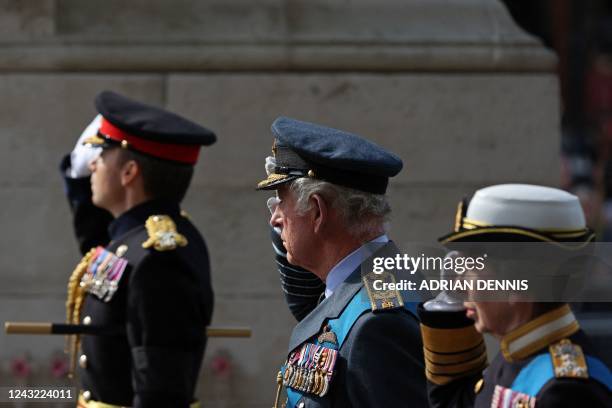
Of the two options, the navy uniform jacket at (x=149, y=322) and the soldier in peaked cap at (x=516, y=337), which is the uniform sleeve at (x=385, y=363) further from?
the navy uniform jacket at (x=149, y=322)

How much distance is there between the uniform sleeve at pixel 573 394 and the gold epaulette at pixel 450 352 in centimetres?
29

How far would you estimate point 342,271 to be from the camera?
314 centimetres

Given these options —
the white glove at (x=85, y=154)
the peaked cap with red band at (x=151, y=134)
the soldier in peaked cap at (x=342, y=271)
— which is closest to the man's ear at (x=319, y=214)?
the soldier in peaked cap at (x=342, y=271)

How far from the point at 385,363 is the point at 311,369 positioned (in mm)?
198

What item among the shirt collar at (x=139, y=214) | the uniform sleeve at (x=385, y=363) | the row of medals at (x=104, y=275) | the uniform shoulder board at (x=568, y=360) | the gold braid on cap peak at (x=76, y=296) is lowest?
the gold braid on cap peak at (x=76, y=296)

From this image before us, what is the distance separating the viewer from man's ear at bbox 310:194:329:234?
3.12 m

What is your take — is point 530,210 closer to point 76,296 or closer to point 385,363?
point 385,363

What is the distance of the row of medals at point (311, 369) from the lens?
295 centimetres

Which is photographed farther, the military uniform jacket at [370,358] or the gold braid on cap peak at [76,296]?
the gold braid on cap peak at [76,296]

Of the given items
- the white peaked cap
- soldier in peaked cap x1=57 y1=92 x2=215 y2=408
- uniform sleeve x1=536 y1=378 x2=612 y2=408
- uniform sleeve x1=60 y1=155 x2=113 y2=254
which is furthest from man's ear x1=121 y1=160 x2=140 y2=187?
uniform sleeve x1=536 y1=378 x2=612 y2=408

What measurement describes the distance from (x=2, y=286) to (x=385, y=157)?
3583mm

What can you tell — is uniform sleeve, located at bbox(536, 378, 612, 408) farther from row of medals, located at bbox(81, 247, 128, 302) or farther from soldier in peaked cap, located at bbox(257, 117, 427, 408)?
row of medals, located at bbox(81, 247, 128, 302)

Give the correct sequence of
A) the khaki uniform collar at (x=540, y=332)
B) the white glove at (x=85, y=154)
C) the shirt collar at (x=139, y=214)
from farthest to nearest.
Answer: the white glove at (x=85, y=154), the shirt collar at (x=139, y=214), the khaki uniform collar at (x=540, y=332)

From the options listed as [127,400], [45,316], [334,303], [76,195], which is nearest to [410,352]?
[334,303]
